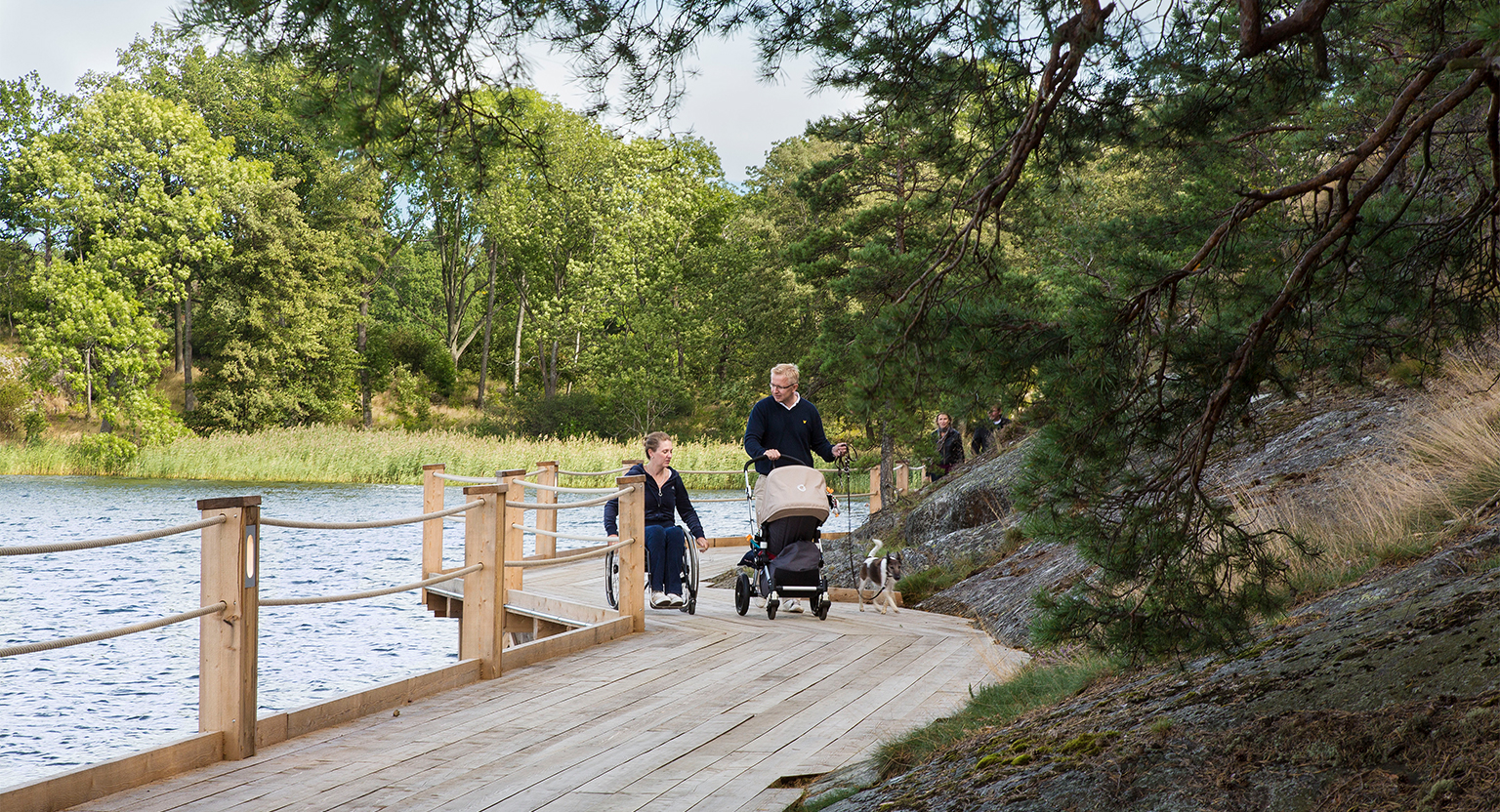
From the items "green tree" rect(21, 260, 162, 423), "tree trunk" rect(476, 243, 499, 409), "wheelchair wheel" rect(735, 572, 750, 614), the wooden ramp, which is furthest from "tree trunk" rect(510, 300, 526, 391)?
the wooden ramp

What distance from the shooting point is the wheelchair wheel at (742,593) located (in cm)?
838

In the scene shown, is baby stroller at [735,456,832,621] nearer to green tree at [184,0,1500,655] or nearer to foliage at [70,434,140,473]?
green tree at [184,0,1500,655]

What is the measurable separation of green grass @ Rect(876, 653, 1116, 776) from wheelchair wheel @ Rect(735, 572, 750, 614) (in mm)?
3393

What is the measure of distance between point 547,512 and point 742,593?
173 inches

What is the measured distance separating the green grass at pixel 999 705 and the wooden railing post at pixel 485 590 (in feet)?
8.16

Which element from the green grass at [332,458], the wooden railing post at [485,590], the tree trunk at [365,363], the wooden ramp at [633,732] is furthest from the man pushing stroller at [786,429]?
the tree trunk at [365,363]

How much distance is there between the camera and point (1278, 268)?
393cm

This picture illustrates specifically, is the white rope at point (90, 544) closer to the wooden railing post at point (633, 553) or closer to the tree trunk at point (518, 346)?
the wooden railing post at point (633, 553)

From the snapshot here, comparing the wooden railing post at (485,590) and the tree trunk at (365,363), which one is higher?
the tree trunk at (365,363)

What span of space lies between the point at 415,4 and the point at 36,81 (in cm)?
3983

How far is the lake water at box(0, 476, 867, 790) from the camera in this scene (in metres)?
9.35

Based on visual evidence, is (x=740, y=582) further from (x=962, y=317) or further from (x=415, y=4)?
(x=415, y=4)

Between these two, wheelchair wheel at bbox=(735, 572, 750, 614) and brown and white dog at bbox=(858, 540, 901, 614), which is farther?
brown and white dog at bbox=(858, 540, 901, 614)

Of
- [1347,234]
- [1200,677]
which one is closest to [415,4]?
[1347,234]
